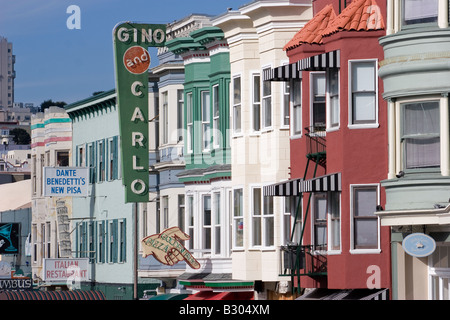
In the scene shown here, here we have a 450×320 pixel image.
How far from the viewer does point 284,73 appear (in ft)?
124

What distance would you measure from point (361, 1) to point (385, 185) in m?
5.56

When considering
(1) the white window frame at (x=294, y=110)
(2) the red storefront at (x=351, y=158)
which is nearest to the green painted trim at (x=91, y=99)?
(1) the white window frame at (x=294, y=110)

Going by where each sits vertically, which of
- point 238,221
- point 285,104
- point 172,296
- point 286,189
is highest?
point 285,104

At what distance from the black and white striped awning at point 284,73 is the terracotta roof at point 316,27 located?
0.97m

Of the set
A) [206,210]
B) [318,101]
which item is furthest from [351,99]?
[206,210]

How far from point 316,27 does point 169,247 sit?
51.7 feet

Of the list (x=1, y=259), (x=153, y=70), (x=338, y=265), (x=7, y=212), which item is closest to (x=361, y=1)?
(x=338, y=265)

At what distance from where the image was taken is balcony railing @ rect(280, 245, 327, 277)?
3603cm

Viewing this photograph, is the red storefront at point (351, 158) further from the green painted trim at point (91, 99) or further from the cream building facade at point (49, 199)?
the cream building facade at point (49, 199)

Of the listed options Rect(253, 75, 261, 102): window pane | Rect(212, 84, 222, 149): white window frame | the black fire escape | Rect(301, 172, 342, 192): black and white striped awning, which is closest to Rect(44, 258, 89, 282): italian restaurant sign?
Rect(212, 84, 222, 149): white window frame

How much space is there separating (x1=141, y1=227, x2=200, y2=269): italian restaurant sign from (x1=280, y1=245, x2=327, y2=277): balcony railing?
1210 centimetres

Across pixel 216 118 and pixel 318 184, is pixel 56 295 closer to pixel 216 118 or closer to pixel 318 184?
pixel 216 118

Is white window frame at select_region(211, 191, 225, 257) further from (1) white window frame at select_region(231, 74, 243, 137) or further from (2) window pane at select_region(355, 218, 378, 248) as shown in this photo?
(2) window pane at select_region(355, 218, 378, 248)
